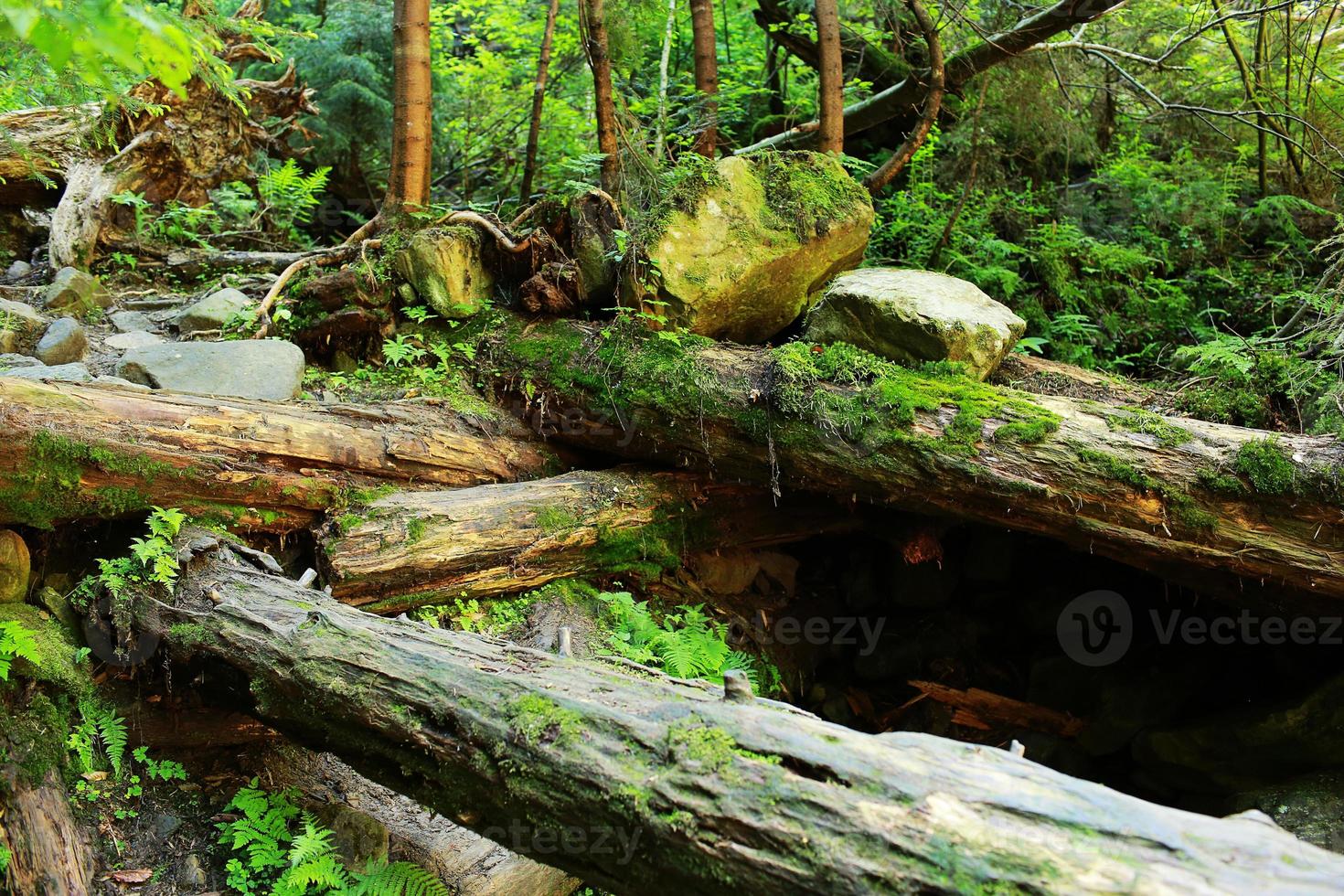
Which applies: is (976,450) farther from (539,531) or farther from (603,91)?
(603,91)

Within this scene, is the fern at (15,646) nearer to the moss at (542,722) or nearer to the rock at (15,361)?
the moss at (542,722)

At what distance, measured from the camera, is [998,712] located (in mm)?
6758

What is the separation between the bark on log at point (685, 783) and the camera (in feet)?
7.71

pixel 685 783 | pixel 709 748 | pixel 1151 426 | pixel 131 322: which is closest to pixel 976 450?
pixel 1151 426

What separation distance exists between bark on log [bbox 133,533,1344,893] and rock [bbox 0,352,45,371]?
8.96 feet

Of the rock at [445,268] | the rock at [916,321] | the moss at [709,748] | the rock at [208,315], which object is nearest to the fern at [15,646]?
the moss at [709,748]

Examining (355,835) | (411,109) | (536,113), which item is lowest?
(355,835)

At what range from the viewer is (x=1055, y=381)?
255 inches

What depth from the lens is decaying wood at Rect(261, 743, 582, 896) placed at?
4.02 metres

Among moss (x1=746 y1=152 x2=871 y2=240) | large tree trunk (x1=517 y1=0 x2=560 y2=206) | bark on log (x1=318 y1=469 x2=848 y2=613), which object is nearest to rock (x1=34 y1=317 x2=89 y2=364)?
bark on log (x1=318 y1=469 x2=848 y2=613)

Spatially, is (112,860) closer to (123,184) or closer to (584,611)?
(584,611)

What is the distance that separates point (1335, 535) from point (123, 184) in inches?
388

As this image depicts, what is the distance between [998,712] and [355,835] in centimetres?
497

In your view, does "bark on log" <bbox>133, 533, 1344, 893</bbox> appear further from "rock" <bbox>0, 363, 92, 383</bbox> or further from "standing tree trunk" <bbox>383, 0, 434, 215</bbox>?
"standing tree trunk" <bbox>383, 0, 434, 215</bbox>
